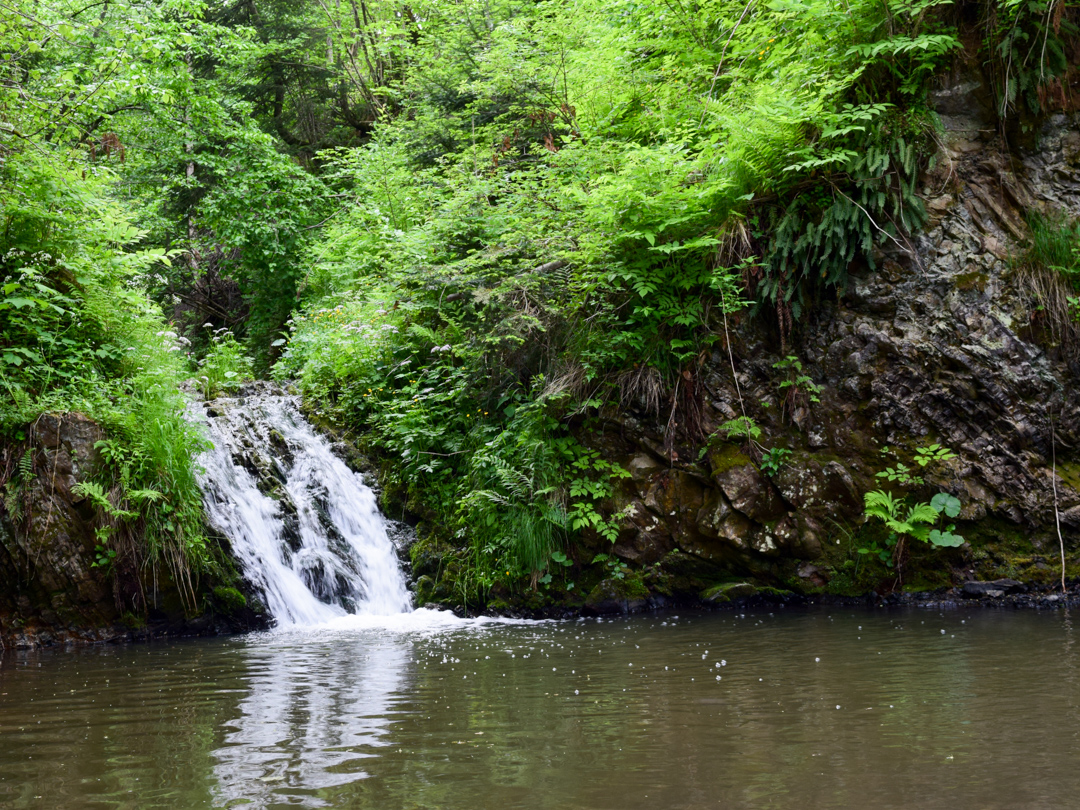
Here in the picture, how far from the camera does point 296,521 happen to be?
377 inches

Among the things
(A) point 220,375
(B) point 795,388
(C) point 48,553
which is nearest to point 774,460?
(B) point 795,388

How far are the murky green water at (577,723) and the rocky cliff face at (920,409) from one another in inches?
67.7

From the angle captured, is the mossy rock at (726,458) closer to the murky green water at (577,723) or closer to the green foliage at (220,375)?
the murky green water at (577,723)

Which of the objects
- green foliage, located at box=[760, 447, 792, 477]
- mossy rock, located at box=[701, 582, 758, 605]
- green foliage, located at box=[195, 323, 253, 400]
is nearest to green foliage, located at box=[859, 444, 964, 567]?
green foliage, located at box=[760, 447, 792, 477]

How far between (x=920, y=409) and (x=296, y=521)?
23.6 ft

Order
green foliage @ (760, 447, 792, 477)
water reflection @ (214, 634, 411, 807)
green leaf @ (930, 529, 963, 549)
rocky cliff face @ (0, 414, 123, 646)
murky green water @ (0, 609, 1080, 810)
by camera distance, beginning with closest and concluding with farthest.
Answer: murky green water @ (0, 609, 1080, 810)
water reflection @ (214, 634, 411, 807)
rocky cliff face @ (0, 414, 123, 646)
green leaf @ (930, 529, 963, 549)
green foliage @ (760, 447, 792, 477)

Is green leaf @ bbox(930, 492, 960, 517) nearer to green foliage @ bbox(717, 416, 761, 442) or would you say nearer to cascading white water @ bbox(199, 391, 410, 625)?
green foliage @ bbox(717, 416, 761, 442)

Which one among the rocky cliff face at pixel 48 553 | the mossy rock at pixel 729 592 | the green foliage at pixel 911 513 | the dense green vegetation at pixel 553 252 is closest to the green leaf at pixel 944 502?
the green foliage at pixel 911 513

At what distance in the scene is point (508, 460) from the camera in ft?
31.3

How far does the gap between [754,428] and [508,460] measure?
2890 millimetres

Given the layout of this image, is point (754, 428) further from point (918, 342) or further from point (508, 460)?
point (508, 460)

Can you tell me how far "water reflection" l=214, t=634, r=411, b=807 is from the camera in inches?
125

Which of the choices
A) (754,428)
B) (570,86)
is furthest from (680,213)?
(570,86)

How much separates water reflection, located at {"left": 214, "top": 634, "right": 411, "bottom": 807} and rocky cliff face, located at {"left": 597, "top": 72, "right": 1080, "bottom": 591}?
3.61 meters
